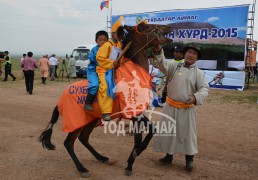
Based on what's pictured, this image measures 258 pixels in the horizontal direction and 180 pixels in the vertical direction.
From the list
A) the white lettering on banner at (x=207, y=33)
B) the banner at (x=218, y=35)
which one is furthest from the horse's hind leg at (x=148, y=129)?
the white lettering on banner at (x=207, y=33)

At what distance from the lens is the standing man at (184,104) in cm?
438

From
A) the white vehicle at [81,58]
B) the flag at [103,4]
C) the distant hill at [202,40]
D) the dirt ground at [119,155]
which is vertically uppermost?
the flag at [103,4]

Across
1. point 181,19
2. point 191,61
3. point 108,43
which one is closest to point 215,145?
point 191,61

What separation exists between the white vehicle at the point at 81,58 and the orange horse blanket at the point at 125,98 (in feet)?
53.0

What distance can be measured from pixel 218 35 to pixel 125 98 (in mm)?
13559

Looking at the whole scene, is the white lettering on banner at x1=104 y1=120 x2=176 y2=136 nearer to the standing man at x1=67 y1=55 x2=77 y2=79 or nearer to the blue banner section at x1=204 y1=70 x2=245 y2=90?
the blue banner section at x1=204 y1=70 x2=245 y2=90

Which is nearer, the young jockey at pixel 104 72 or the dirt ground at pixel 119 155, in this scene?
the young jockey at pixel 104 72

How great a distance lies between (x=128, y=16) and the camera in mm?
19344

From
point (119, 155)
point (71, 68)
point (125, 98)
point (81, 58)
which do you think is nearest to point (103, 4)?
point (81, 58)

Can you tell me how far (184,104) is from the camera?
14.5 ft

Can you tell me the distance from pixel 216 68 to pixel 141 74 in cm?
1324

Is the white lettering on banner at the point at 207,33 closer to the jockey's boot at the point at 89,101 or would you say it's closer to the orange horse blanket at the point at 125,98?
the orange horse blanket at the point at 125,98

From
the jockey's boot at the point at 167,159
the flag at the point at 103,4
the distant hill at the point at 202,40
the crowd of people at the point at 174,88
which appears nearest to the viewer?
the crowd of people at the point at 174,88

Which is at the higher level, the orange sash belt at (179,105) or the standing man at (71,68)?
the standing man at (71,68)
